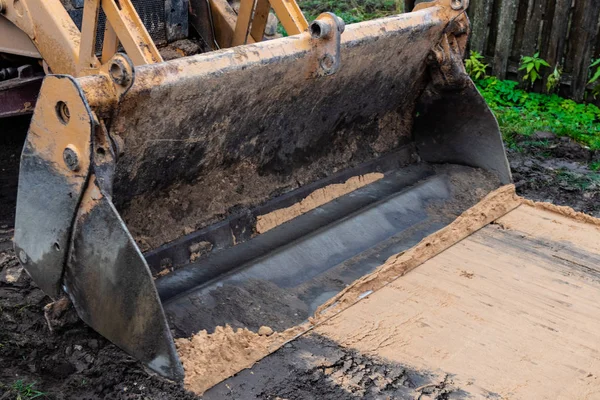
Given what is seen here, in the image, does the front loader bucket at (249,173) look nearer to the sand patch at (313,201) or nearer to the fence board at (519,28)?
the sand patch at (313,201)

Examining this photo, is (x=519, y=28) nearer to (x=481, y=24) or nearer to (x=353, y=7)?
(x=481, y=24)

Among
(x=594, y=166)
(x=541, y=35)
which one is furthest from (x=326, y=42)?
(x=541, y=35)

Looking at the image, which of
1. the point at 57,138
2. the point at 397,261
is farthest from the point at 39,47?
the point at 397,261

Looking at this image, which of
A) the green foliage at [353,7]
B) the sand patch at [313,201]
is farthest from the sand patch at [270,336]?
the green foliage at [353,7]

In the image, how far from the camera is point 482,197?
4410mm

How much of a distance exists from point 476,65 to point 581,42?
1.00 m

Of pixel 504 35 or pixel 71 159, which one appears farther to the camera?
pixel 504 35

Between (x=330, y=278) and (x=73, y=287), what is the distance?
1.20m

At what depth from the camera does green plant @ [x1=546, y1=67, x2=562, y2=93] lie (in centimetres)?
675

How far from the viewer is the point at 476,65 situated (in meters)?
7.25

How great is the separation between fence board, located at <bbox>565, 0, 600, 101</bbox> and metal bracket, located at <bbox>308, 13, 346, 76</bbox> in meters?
3.89

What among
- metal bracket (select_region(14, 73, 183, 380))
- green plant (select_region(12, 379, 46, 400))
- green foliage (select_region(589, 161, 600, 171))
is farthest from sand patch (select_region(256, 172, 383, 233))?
green foliage (select_region(589, 161, 600, 171))

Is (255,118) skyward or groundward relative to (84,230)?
skyward

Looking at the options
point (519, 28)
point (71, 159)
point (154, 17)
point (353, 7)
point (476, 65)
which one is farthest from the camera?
point (353, 7)
